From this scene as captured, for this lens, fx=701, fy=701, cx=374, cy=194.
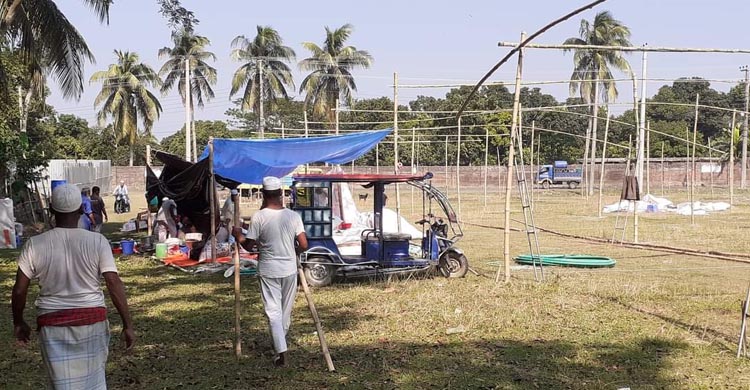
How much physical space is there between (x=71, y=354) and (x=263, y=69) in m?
36.6

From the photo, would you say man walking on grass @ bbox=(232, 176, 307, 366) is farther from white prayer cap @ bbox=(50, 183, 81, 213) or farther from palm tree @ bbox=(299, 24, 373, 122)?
palm tree @ bbox=(299, 24, 373, 122)

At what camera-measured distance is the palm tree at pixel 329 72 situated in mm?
40344

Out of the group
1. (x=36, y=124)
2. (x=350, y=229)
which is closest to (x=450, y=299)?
(x=350, y=229)

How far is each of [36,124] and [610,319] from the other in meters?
35.0

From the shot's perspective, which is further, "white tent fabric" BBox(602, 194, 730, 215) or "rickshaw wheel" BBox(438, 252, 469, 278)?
"white tent fabric" BBox(602, 194, 730, 215)

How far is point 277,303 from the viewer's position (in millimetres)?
6043

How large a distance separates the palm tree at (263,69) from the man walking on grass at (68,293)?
116ft

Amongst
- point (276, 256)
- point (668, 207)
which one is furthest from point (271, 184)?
point (668, 207)

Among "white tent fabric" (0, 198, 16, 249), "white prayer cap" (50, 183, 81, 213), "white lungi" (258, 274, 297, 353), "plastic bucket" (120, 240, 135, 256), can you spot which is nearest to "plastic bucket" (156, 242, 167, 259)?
"plastic bucket" (120, 240, 135, 256)

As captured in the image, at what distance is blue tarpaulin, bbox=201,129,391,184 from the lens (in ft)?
40.9

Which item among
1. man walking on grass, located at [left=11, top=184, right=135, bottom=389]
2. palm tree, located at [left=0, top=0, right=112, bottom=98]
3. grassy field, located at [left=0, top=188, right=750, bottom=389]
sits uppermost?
palm tree, located at [left=0, top=0, right=112, bottom=98]

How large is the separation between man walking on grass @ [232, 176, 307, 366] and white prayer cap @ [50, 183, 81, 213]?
217 cm

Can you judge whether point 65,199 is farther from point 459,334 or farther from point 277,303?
point 459,334

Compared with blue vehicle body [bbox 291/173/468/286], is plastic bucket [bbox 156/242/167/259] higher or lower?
lower
